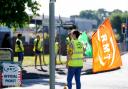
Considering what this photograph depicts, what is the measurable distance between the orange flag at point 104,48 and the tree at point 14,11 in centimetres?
386

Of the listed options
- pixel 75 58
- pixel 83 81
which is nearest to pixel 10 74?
pixel 75 58

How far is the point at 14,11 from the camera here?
80.1 feet

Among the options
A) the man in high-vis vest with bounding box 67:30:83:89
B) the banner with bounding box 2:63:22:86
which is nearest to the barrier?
the banner with bounding box 2:63:22:86

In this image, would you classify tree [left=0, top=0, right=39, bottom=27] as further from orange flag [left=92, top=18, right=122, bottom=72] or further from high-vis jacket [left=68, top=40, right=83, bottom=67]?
high-vis jacket [left=68, top=40, right=83, bottom=67]

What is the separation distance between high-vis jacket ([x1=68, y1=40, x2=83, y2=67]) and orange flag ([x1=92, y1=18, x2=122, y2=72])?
9.78 meters

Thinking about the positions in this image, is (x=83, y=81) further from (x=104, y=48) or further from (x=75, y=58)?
(x=75, y=58)

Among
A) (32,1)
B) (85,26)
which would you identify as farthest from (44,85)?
(85,26)

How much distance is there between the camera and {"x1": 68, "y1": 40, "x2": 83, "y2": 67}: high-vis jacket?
1322 centimetres

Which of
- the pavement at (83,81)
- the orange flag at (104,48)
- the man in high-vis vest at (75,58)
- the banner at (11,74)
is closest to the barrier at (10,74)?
the banner at (11,74)

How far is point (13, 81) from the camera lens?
1373cm

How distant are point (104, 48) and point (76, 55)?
10752 mm

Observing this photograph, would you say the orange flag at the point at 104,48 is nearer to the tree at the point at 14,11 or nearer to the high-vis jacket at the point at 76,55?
the tree at the point at 14,11

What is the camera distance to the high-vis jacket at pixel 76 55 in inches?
Answer: 520

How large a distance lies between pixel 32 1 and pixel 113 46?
15.5 ft
